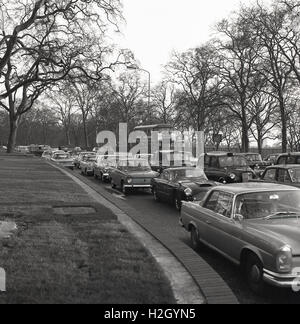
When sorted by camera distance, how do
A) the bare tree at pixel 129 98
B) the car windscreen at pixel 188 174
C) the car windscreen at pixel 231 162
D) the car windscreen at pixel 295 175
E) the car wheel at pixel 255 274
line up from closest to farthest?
the car wheel at pixel 255 274 → the car windscreen at pixel 295 175 → the car windscreen at pixel 188 174 → the car windscreen at pixel 231 162 → the bare tree at pixel 129 98

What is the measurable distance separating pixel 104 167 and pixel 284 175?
511 inches

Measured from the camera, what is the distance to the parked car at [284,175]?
12500 mm

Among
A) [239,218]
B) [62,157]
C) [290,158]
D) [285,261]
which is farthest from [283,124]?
[285,261]

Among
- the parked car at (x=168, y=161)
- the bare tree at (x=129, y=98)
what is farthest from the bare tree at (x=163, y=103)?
the parked car at (x=168, y=161)

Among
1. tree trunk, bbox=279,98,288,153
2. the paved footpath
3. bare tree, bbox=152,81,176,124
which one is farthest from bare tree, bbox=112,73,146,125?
the paved footpath

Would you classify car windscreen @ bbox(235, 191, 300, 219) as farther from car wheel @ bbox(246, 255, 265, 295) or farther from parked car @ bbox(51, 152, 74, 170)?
parked car @ bbox(51, 152, 74, 170)

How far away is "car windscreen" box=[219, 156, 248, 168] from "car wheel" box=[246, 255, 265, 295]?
12.8 m

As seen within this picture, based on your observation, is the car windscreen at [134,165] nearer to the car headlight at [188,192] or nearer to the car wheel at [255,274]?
the car headlight at [188,192]

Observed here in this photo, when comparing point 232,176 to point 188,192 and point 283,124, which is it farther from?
point 283,124

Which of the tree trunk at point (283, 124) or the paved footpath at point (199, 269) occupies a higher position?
the tree trunk at point (283, 124)

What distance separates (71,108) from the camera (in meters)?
88.4

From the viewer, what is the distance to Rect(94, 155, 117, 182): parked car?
2367 centimetres

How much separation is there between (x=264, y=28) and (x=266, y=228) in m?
30.4

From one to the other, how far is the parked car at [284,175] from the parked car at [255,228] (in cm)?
471
